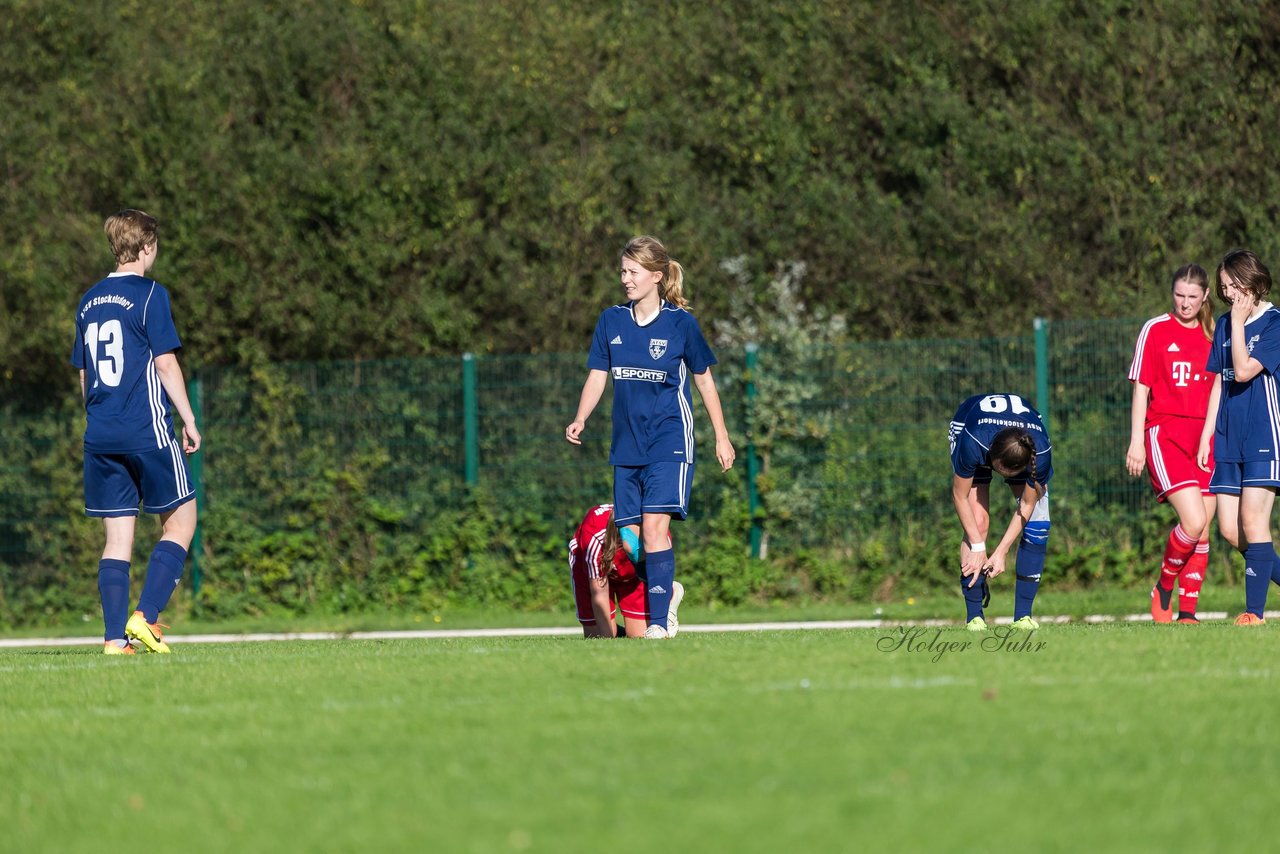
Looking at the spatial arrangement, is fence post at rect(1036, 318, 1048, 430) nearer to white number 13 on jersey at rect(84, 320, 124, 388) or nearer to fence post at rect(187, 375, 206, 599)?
fence post at rect(187, 375, 206, 599)

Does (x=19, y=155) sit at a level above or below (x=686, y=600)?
above

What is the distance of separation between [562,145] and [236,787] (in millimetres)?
14020

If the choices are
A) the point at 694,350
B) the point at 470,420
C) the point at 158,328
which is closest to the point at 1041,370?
the point at 470,420

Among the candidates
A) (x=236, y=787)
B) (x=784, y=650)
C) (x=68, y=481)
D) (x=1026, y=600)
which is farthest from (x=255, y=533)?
(x=236, y=787)

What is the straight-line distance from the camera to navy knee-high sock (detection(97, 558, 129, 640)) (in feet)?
28.7

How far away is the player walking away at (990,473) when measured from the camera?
29.2ft

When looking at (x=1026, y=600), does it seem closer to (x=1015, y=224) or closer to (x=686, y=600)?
(x=686, y=600)

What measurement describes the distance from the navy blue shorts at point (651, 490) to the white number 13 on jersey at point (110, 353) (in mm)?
2732

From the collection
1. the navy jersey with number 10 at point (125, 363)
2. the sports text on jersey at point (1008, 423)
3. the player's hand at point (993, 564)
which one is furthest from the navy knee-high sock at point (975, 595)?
the navy jersey with number 10 at point (125, 363)

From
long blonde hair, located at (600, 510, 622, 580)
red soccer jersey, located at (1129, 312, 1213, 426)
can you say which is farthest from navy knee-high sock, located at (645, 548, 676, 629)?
red soccer jersey, located at (1129, 312, 1213, 426)

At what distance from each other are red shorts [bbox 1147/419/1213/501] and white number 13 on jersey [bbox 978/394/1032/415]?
5.43 ft

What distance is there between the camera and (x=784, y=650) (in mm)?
7426

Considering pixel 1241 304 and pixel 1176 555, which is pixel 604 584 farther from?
pixel 1241 304

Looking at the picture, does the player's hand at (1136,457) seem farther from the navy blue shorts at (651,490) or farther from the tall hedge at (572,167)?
the tall hedge at (572,167)
